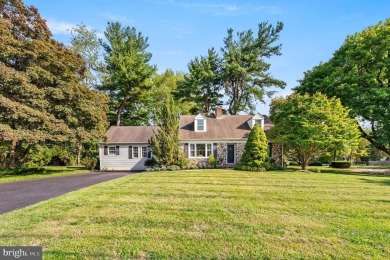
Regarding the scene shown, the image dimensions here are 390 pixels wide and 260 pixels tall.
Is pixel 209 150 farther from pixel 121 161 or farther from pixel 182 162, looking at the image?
pixel 121 161

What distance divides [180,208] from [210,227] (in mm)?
1516

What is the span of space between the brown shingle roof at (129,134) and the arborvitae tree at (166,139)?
3461 millimetres

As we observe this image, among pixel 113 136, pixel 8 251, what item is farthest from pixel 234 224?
pixel 113 136

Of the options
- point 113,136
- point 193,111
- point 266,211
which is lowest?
point 266,211

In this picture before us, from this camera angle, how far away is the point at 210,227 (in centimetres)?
461

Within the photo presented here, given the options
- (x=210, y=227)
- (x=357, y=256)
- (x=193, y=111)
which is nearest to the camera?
(x=357, y=256)

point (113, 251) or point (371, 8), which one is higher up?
point (371, 8)

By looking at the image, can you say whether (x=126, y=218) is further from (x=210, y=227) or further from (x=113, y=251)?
(x=210, y=227)

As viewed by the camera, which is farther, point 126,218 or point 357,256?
point 126,218

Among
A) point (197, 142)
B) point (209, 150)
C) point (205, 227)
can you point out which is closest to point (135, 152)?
point (197, 142)

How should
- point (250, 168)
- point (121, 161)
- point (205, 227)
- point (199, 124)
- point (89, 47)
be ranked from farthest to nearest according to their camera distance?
point (89, 47), point (199, 124), point (121, 161), point (250, 168), point (205, 227)

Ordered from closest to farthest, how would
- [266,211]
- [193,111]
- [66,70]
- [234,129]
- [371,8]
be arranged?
[266,211] → [371,8] → [66,70] → [234,129] → [193,111]

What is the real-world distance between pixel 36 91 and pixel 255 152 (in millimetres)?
16341

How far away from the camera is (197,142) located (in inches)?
800
